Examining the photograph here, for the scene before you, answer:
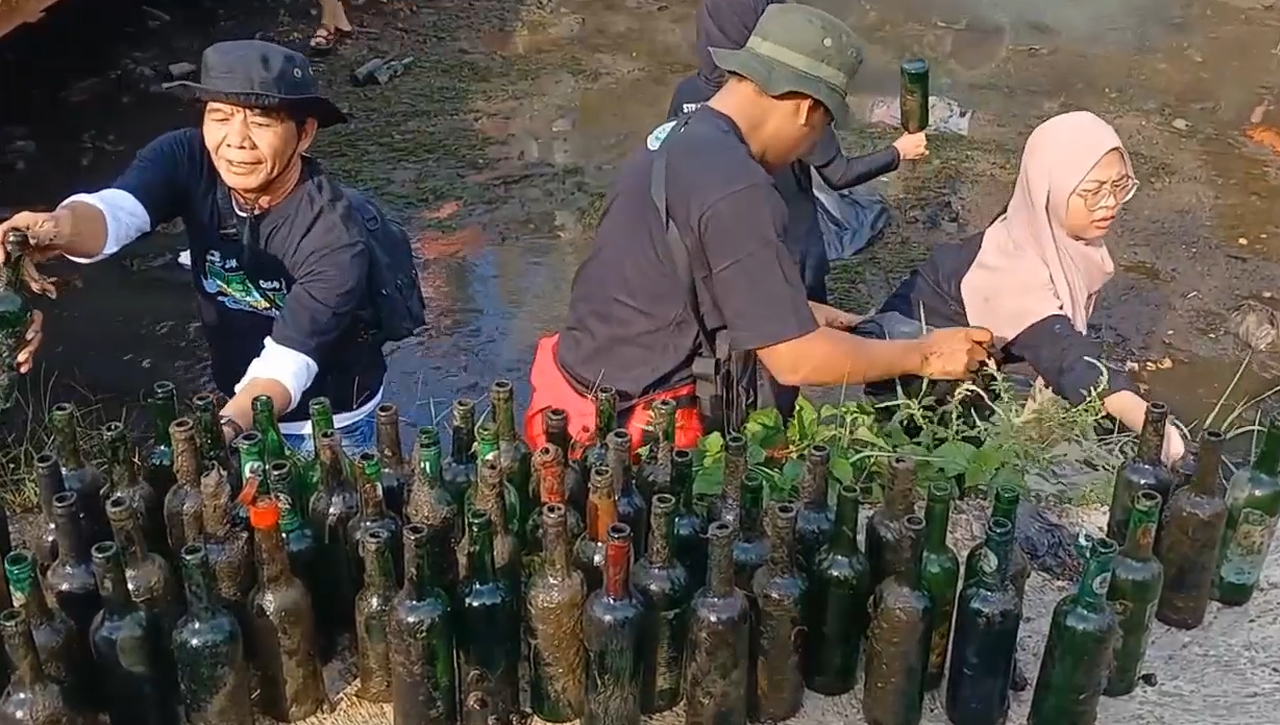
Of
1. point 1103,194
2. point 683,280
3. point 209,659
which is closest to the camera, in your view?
point 209,659

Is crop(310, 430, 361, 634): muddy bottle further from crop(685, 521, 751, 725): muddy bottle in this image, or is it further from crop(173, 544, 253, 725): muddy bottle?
crop(685, 521, 751, 725): muddy bottle

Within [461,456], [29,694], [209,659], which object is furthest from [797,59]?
[29,694]

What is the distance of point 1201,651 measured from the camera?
9.86ft

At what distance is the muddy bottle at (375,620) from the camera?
2.41m

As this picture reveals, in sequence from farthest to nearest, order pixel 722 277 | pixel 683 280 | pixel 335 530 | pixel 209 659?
1. pixel 683 280
2. pixel 722 277
3. pixel 335 530
4. pixel 209 659

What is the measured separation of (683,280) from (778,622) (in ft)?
2.86

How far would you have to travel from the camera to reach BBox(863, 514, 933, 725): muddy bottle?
2520 millimetres

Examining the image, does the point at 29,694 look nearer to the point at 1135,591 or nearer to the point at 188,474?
the point at 188,474

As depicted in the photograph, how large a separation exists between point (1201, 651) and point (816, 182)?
3.15m

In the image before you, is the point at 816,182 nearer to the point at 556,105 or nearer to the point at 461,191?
the point at 461,191

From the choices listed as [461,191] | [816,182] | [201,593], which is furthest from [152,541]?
[461,191]

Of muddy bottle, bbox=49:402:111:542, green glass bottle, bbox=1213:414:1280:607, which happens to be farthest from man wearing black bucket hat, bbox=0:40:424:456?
green glass bottle, bbox=1213:414:1280:607

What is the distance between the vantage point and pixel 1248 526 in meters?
3.04

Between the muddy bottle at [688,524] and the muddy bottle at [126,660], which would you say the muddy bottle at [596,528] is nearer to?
the muddy bottle at [688,524]
